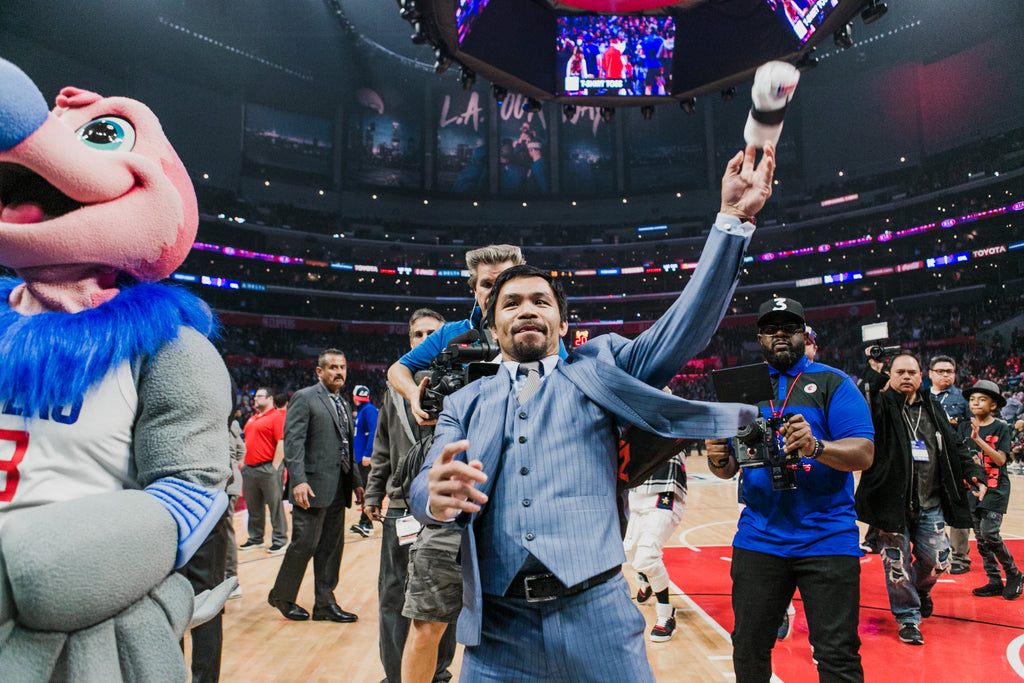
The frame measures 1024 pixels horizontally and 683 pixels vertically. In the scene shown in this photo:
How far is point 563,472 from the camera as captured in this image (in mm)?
1717

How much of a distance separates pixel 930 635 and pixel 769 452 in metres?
2.79

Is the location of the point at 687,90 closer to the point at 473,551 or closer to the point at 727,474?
the point at 727,474

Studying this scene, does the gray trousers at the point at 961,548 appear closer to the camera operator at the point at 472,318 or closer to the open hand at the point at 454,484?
the camera operator at the point at 472,318

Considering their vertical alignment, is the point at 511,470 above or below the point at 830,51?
below

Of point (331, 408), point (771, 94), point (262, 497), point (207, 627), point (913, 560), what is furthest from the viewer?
point (262, 497)

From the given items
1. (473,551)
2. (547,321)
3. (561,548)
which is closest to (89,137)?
(547,321)

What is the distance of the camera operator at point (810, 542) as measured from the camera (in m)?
2.62

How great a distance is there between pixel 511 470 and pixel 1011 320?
31.4m

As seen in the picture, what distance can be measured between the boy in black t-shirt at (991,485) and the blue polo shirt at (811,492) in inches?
123

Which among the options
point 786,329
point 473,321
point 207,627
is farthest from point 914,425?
point 207,627

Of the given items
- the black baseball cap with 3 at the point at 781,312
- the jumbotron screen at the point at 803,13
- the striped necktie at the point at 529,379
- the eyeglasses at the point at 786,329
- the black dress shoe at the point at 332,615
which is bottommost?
the black dress shoe at the point at 332,615

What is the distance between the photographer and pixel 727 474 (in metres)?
3.24

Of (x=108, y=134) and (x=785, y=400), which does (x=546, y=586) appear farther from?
(x=785, y=400)

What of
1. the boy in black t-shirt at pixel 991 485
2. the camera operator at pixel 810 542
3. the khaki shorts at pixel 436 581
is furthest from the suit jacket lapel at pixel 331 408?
the boy in black t-shirt at pixel 991 485
